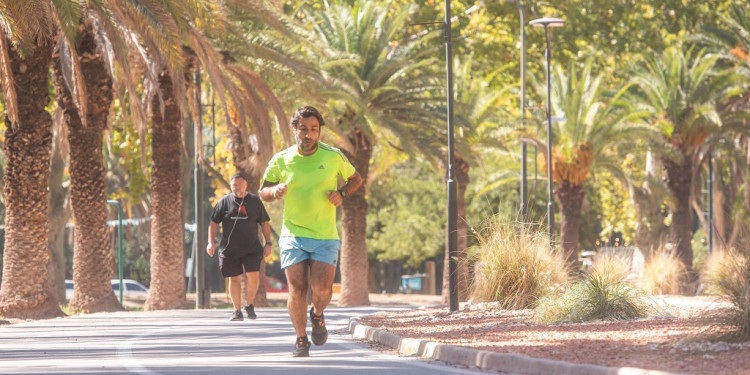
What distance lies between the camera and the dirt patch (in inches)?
384

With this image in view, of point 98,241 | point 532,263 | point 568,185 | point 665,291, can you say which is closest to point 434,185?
point 568,185

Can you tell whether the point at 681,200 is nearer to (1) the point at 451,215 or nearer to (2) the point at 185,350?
(1) the point at 451,215

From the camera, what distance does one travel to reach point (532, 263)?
17547 millimetres

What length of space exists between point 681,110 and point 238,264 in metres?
25.0

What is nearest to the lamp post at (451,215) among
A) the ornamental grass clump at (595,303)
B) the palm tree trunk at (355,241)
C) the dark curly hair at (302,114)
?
the ornamental grass clump at (595,303)

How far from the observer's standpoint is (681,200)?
39.7 m

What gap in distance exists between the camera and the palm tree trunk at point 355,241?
109 ft

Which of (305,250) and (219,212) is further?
A: (219,212)

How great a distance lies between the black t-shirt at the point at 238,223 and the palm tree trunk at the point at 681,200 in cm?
2486

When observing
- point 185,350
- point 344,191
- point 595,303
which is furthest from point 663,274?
point 344,191

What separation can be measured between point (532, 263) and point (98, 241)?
8.75 m

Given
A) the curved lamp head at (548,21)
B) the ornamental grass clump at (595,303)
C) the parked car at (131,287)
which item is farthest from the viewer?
the parked car at (131,287)

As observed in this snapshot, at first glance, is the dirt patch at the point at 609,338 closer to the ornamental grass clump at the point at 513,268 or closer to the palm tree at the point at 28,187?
the ornamental grass clump at the point at 513,268

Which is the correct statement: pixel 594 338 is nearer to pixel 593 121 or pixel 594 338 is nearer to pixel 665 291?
pixel 665 291
